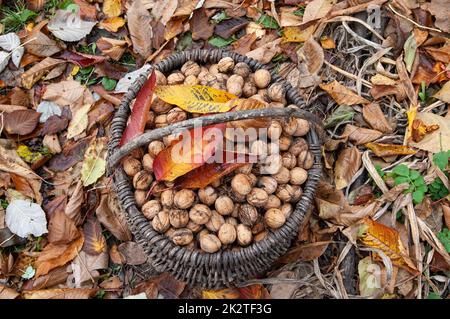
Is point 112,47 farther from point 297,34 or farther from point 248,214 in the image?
point 248,214

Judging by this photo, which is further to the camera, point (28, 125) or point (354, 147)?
point (28, 125)

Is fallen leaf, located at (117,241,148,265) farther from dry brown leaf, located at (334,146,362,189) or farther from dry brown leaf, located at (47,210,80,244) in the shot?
dry brown leaf, located at (334,146,362,189)

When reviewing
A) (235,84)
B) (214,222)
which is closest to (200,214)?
(214,222)
